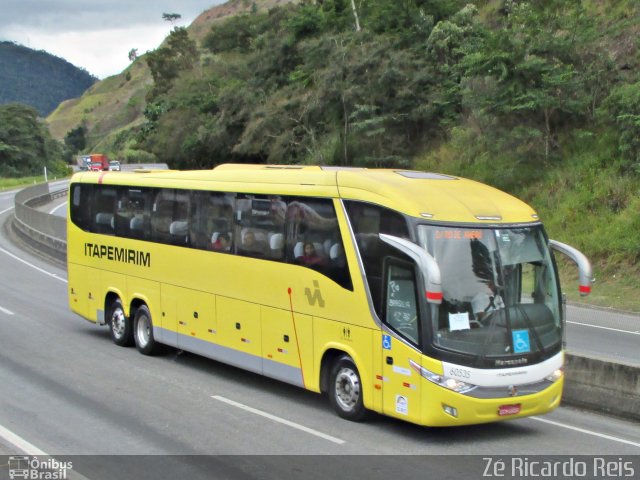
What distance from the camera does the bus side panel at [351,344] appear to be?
1043cm

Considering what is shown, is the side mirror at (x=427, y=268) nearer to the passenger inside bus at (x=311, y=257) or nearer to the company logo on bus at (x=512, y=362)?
the company logo on bus at (x=512, y=362)

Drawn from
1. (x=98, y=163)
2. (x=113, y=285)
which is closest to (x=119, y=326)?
(x=113, y=285)

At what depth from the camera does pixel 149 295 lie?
1516cm

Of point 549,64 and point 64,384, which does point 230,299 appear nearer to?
point 64,384

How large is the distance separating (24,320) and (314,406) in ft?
31.5

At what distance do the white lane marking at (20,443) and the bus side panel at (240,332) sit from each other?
3.71 meters

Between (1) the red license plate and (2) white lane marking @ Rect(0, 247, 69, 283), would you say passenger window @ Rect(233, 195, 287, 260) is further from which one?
(2) white lane marking @ Rect(0, 247, 69, 283)

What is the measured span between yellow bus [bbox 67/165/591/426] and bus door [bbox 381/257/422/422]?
19 mm

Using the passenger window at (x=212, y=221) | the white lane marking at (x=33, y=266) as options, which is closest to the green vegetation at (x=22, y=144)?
the white lane marking at (x=33, y=266)

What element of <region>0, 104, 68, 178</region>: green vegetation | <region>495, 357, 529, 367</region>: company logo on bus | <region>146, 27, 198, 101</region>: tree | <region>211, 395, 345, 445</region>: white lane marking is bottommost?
<region>211, 395, 345, 445</region>: white lane marking

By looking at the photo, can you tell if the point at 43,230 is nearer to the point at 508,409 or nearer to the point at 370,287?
the point at 370,287

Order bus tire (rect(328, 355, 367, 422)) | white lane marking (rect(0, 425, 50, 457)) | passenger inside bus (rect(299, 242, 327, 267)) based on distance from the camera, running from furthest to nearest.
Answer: passenger inside bus (rect(299, 242, 327, 267))
bus tire (rect(328, 355, 367, 422))
white lane marking (rect(0, 425, 50, 457))

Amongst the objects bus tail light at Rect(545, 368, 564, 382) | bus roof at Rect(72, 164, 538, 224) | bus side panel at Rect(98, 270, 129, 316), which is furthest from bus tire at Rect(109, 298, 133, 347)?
bus tail light at Rect(545, 368, 564, 382)

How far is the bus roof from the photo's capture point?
1003 centimetres
